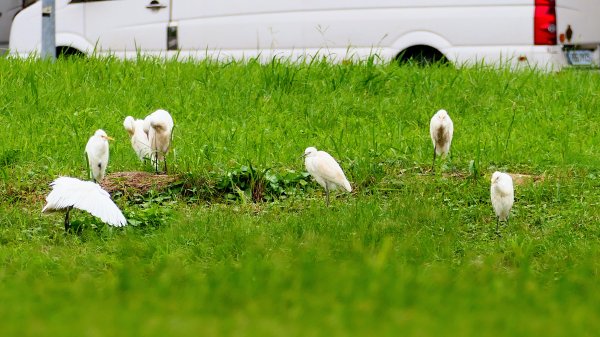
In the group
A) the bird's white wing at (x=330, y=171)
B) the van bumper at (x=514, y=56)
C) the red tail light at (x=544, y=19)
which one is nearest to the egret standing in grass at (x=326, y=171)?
the bird's white wing at (x=330, y=171)

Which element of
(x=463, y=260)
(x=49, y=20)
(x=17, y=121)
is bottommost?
(x=463, y=260)

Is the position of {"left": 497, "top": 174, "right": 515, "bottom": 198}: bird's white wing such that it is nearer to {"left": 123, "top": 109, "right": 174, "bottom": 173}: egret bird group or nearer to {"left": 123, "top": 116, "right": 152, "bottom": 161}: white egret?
{"left": 123, "top": 109, "right": 174, "bottom": 173}: egret bird group

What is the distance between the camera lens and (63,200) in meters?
6.88

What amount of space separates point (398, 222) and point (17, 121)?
3874 mm

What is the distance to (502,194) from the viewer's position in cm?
709

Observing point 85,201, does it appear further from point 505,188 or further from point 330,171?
point 505,188

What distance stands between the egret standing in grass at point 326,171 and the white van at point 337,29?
4391 millimetres

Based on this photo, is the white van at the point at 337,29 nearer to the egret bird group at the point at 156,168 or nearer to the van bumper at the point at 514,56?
the van bumper at the point at 514,56

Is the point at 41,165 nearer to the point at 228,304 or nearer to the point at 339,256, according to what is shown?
the point at 339,256

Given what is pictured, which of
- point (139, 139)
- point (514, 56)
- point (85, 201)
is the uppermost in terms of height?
point (514, 56)

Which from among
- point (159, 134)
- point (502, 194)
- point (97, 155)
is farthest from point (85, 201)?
point (502, 194)

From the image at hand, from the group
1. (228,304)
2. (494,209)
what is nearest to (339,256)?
(494,209)

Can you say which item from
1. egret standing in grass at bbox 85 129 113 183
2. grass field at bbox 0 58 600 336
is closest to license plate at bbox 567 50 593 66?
grass field at bbox 0 58 600 336

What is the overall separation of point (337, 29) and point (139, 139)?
17.1 feet
